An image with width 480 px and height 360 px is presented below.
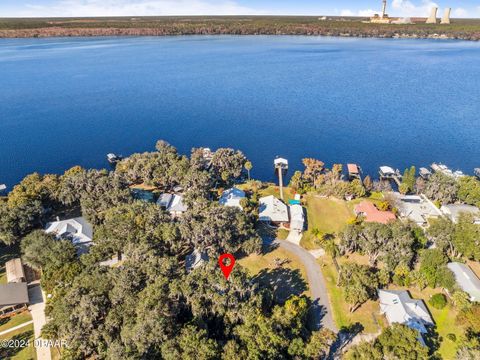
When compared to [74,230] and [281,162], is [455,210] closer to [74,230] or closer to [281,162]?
[281,162]

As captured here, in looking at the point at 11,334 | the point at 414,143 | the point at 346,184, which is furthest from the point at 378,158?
the point at 11,334

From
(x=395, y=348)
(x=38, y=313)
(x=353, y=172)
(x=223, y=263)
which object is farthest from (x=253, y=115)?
(x=395, y=348)

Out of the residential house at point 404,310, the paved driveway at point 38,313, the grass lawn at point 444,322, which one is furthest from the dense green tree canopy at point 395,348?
the paved driveway at point 38,313

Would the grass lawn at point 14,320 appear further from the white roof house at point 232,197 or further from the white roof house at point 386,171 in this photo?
the white roof house at point 386,171

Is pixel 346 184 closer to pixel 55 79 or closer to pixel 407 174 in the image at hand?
pixel 407 174

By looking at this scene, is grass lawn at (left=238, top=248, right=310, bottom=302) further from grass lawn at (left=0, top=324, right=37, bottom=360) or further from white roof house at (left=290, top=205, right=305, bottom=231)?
grass lawn at (left=0, top=324, right=37, bottom=360)

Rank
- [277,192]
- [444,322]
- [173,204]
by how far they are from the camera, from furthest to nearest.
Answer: [277,192]
[173,204]
[444,322]

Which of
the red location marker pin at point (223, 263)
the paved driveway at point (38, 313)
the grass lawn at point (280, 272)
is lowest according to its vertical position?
the paved driveway at point (38, 313)
